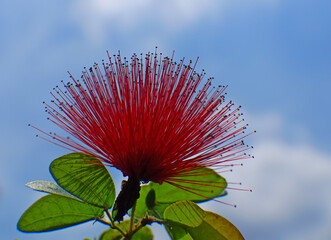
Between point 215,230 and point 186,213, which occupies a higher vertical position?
point 186,213

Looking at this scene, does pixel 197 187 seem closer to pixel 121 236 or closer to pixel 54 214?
pixel 121 236

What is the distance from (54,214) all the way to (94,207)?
0.22 metres

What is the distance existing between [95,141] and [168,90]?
501mm

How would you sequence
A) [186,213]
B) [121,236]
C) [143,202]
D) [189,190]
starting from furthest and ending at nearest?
[121,236] → [143,202] → [189,190] → [186,213]

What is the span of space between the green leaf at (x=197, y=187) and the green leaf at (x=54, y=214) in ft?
1.42

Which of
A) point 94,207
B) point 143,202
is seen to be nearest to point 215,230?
point 143,202

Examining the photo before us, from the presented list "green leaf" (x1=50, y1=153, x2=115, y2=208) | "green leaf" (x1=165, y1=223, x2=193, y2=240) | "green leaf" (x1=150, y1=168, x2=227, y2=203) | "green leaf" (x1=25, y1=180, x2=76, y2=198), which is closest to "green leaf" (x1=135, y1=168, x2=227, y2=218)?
"green leaf" (x1=150, y1=168, x2=227, y2=203)

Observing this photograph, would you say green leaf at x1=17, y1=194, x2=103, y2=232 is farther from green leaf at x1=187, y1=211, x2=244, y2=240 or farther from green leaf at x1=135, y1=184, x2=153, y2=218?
green leaf at x1=187, y1=211, x2=244, y2=240

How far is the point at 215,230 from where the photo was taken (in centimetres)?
223

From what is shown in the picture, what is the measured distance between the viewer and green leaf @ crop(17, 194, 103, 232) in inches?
87.1

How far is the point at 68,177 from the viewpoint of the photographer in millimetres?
2232

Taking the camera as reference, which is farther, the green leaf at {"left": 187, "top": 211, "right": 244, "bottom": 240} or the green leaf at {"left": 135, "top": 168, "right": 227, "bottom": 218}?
the green leaf at {"left": 135, "top": 168, "right": 227, "bottom": 218}

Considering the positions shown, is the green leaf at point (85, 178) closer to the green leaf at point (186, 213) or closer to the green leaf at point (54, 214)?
the green leaf at point (54, 214)

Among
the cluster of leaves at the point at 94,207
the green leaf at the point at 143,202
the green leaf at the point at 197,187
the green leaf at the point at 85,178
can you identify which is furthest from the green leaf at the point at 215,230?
the green leaf at the point at 85,178
